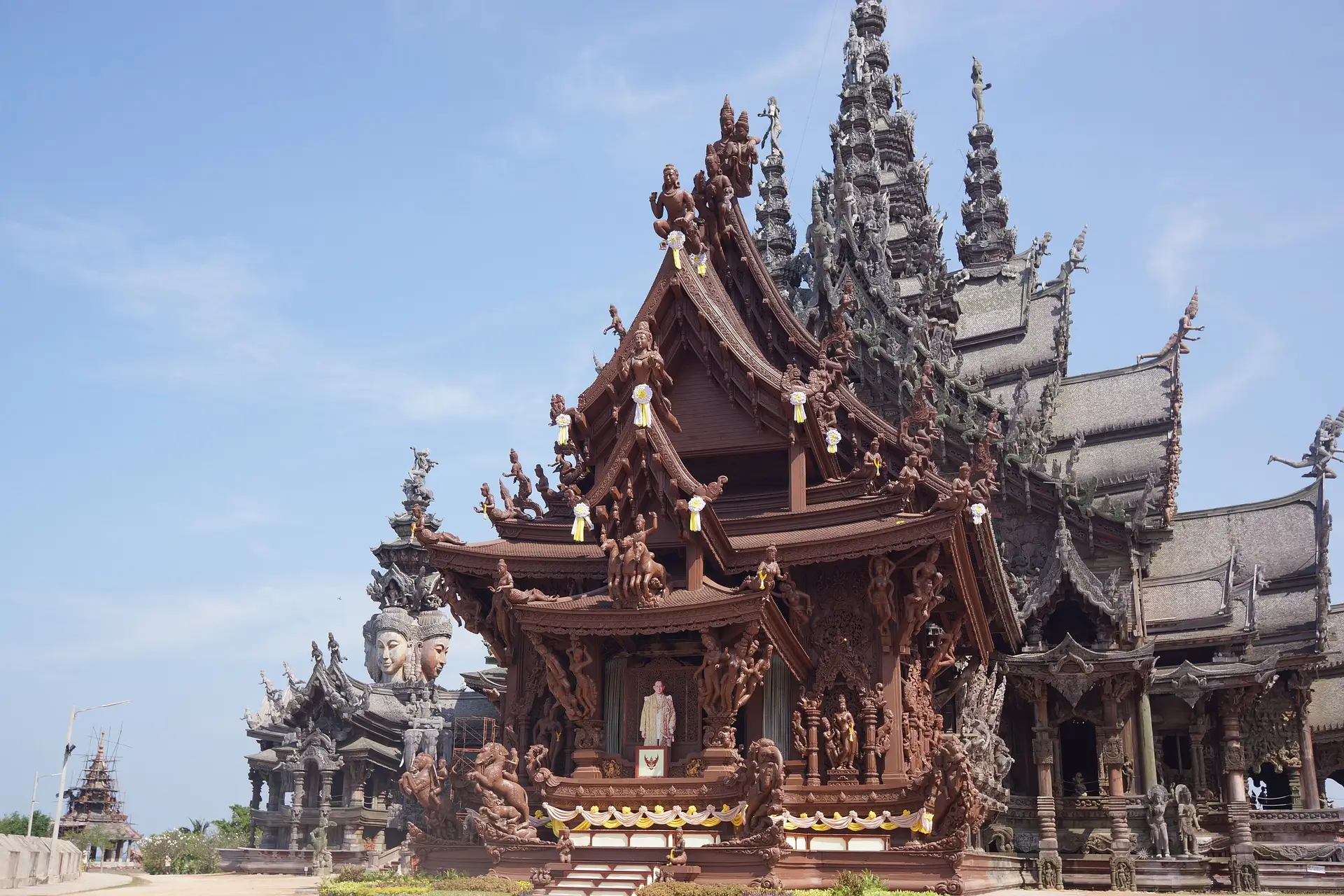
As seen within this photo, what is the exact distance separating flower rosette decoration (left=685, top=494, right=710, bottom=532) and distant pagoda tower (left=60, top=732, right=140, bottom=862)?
5249 centimetres

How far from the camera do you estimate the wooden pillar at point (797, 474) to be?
68.5 ft

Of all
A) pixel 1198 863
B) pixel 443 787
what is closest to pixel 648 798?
pixel 443 787

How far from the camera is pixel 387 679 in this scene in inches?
1961

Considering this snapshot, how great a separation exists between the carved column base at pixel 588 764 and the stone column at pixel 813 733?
319 cm

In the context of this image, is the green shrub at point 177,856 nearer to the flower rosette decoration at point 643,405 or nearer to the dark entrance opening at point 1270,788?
the flower rosette decoration at point 643,405

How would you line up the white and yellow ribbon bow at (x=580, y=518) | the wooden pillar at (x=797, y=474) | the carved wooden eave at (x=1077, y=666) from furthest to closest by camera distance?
the carved wooden eave at (x=1077, y=666) → the wooden pillar at (x=797, y=474) → the white and yellow ribbon bow at (x=580, y=518)

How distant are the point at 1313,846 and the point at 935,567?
15142 mm

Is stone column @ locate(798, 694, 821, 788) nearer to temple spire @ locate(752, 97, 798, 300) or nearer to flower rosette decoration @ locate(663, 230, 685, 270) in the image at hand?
flower rosette decoration @ locate(663, 230, 685, 270)

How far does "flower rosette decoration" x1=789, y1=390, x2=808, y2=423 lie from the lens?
20.6m

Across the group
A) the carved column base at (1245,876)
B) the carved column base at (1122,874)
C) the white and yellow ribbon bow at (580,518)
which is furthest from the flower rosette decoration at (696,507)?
the carved column base at (1245,876)

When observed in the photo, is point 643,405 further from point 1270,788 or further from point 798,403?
point 1270,788

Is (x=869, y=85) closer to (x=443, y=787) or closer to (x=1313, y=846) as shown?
(x=1313, y=846)

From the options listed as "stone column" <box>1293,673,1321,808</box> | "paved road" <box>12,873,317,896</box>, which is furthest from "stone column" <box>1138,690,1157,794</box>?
"paved road" <box>12,873,317,896</box>

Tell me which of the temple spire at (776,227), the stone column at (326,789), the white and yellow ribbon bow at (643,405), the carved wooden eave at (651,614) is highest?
the temple spire at (776,227)
